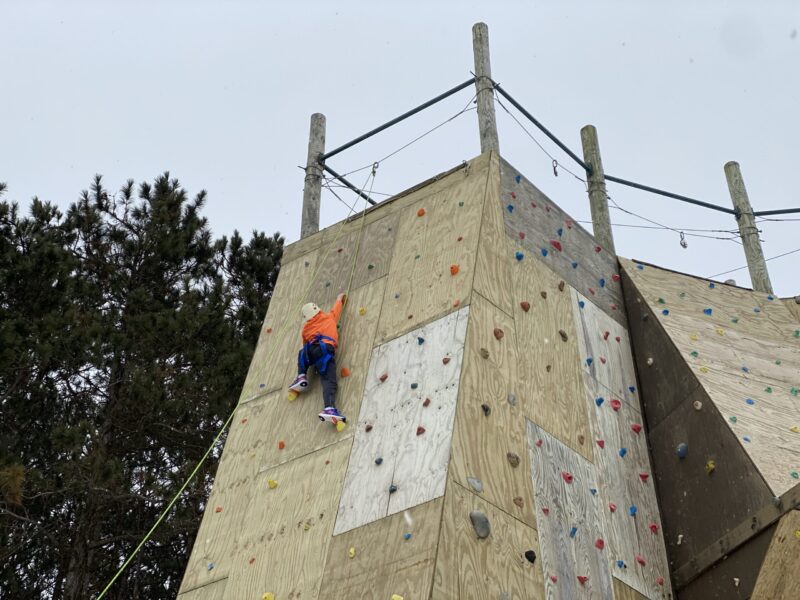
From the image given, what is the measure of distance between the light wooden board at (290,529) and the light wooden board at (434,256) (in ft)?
3.45

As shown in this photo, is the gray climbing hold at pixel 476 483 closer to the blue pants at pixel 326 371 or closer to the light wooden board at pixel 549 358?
the light wooden board at pixel 549 358

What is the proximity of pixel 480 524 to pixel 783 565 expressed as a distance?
165 centimetres

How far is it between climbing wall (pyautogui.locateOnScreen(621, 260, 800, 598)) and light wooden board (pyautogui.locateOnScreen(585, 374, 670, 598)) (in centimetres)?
10

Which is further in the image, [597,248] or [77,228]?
[77,228]

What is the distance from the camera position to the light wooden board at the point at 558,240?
8281 mm

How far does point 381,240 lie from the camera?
8.52 meters

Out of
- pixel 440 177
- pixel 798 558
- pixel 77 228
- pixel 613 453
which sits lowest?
pixel 798 558

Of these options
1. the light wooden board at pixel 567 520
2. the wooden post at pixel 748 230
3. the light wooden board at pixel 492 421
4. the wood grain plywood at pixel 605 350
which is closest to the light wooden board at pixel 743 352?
the wood grain plywood at pixel 605 350

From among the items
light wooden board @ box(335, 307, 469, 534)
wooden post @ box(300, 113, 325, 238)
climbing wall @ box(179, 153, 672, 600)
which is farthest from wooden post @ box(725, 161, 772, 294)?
light wooden board @ box(335, 307, 469, 534)

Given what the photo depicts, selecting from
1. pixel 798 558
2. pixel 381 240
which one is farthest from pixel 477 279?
pixel 798 558

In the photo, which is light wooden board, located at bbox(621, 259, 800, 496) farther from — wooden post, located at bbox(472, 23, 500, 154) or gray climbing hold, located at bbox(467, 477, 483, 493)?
gray climbing hold, located at bbox(467, 477, 483, 493)

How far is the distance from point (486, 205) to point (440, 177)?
0.72 meters

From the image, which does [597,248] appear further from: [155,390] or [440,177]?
[155,390]

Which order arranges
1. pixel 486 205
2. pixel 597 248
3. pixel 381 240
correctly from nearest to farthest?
pixel 486 205 < pixel 381 240 < pixel 597 248
